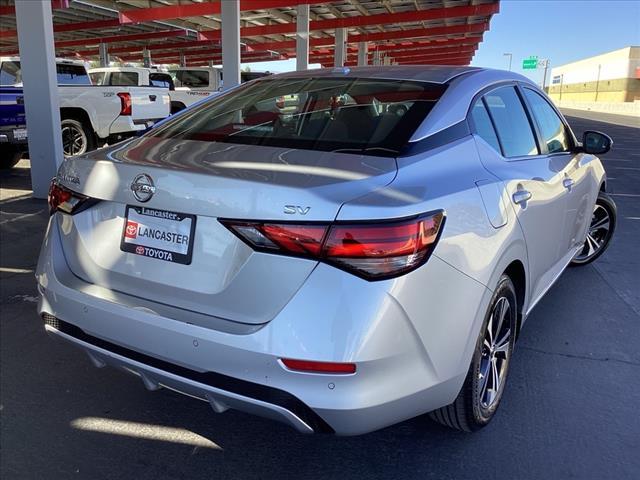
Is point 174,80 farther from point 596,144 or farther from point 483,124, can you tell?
point 483,124

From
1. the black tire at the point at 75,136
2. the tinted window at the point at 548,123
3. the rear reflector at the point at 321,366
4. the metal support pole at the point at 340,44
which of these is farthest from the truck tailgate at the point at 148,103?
the metal support pole at the point at 340,44

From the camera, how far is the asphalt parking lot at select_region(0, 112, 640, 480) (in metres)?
2.48

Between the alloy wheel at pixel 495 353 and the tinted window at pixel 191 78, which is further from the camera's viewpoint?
the tinted window at pixel 191 78

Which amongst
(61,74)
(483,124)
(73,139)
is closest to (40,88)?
(73,139)

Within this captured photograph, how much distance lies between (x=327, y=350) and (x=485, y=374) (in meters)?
1.15

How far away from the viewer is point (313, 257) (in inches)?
73.6

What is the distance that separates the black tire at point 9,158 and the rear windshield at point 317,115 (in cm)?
852

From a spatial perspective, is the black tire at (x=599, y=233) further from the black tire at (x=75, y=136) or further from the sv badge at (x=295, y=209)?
the black tire at (x=75, y=136)

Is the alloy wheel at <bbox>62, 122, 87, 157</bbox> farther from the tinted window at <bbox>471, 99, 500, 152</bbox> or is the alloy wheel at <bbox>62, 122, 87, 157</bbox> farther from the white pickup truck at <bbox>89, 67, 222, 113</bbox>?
the tinted window at <bbox>471, 99, 500, 152</bbox>

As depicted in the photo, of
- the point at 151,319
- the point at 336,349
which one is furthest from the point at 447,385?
the point at 151,319

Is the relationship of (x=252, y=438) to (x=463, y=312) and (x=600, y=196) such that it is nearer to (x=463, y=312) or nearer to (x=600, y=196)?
(x=463, y=312)

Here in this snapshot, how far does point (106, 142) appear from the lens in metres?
12.0

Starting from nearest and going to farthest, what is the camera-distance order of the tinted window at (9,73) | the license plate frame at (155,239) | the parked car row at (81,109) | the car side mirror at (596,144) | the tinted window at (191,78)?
1. the license plate frame at (155,239)
2. the car side mirror at (596,144)
3. the parked car row at (81,109)
4. the tinted window at (9,73)
5. the tinted window at (191,78)

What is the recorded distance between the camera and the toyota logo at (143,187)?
214 cm
